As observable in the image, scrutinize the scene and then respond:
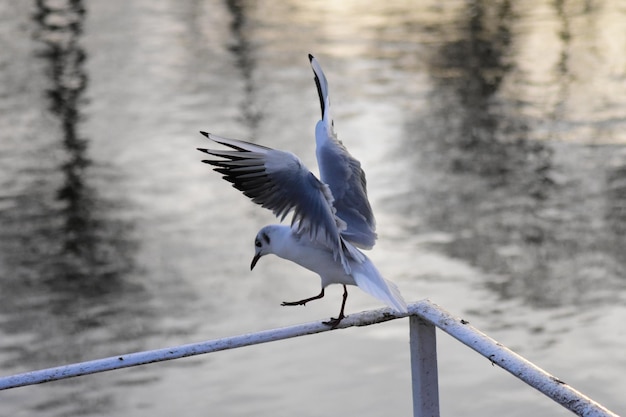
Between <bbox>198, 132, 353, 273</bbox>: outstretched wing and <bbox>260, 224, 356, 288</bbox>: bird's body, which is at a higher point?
<bbox>198, 132, 353, 273</bbox>: outstretched wing

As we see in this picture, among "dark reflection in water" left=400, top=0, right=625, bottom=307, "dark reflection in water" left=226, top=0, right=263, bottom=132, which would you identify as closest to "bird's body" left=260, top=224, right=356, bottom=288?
"dark reflection in water" left=400, top=0, right=625, bottom=307

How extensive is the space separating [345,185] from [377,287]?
21.2 inches

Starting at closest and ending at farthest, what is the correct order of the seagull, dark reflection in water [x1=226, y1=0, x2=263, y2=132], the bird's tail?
1. the bird's tail
2. the seagull
3. dark reflection in water [x1=226, y1=0, x2=263, y2=132]

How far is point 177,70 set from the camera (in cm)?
1234

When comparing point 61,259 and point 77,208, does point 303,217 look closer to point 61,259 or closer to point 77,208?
point 61,259

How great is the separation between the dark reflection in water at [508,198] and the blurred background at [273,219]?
24 mm

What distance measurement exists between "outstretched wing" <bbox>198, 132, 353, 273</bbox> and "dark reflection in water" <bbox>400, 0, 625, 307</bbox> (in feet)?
12.4

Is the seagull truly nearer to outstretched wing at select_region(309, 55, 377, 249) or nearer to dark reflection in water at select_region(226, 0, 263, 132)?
outstretched wing at select_region(309, 55, 377, 249)

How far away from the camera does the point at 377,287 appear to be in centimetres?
274

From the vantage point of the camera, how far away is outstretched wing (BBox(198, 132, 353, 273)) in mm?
2828

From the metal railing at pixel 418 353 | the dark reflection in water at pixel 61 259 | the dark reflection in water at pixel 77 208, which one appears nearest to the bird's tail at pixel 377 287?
the metal railing at pixel 418 353

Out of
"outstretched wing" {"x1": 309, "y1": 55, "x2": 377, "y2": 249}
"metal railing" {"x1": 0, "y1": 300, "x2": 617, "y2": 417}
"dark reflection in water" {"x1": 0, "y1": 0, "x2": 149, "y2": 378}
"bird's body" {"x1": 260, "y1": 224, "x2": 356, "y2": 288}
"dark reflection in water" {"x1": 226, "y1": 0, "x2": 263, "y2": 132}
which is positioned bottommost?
"dark reflection in water" {"x1": 0, "y1": 0, "x2": 149, "y2": 378}

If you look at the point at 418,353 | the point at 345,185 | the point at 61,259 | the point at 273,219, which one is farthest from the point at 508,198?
the point at 418,353

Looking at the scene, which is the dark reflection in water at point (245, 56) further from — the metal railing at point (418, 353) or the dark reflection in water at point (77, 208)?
the metal railing at point (418, 353)
